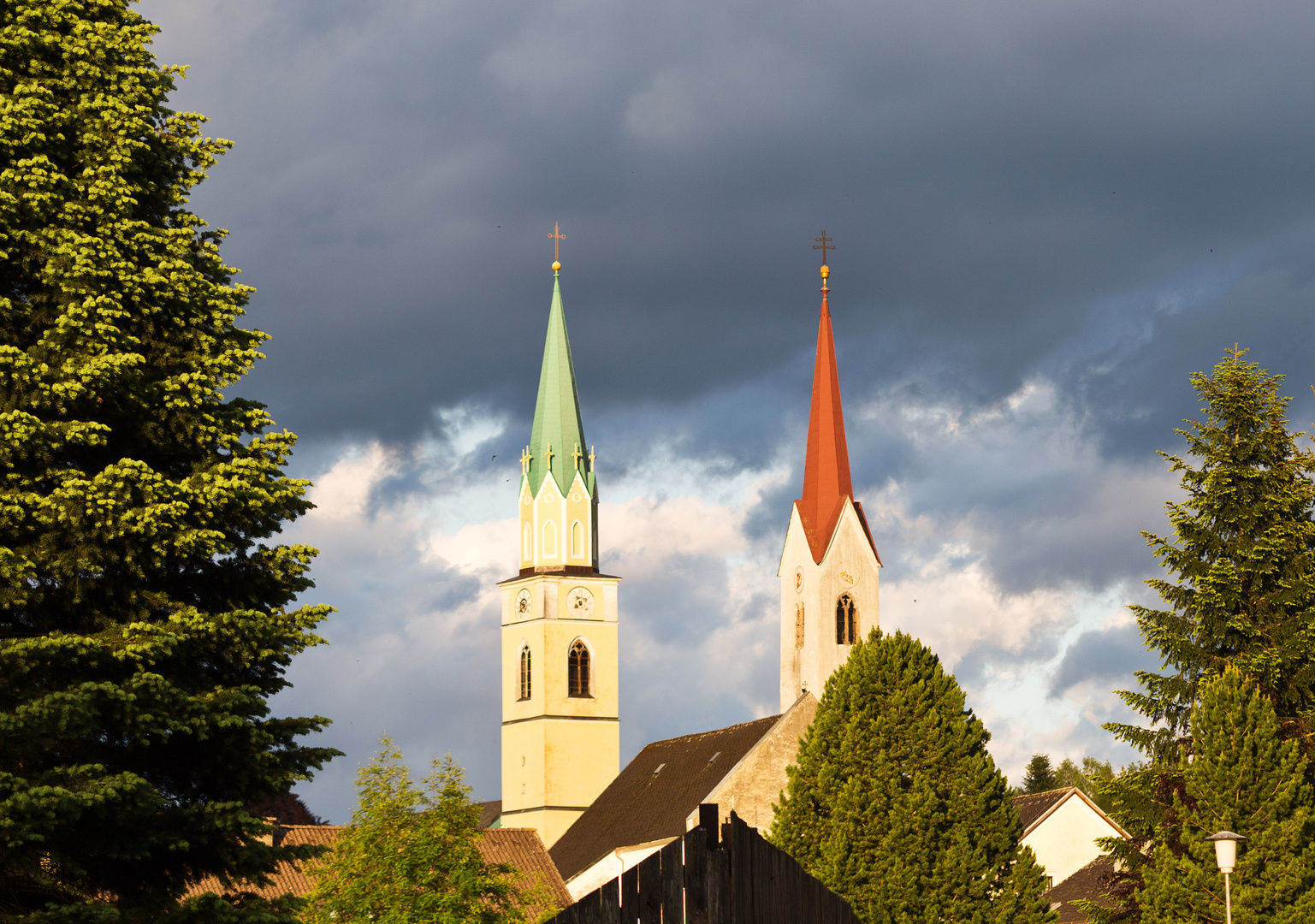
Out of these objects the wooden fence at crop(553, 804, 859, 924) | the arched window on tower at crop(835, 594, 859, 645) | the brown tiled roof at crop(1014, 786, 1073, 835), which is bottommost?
the wooden fence at crop(553, 804, 859, 924)

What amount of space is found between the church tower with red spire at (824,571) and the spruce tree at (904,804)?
23.0 metres

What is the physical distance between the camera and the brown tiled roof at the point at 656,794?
56.2 metres

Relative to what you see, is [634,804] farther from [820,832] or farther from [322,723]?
[322,723]

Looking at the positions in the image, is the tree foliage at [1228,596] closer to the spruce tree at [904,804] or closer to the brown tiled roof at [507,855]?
the spruce tree at [904,804]

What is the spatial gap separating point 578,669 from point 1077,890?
34116 millimetres

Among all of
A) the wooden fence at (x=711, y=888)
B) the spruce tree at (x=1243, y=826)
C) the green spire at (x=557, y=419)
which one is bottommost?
the wooden fence at (x=711, y=888)

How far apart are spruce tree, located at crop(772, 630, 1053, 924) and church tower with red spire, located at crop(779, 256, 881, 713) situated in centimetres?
2297

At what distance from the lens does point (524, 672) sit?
81688 millimetres

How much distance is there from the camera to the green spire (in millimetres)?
82938

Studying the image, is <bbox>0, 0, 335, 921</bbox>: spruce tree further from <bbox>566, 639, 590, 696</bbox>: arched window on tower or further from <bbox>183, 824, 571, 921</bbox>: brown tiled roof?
<bbox>566, 639, 590, 696</bbox>: arched window on tower

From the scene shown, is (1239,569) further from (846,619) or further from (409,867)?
(846,619)

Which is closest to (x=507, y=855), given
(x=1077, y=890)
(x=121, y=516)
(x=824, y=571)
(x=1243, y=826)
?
(x=1077, y=890)

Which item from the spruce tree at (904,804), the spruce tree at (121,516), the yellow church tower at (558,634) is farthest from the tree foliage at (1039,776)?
the spruce tree at (121,516)

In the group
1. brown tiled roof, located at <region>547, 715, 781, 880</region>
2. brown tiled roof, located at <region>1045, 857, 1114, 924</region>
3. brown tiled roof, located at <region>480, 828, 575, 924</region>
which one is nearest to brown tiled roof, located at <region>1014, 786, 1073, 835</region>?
brown tiled roof, located at <region>1045, 857, 1114, 924</region>
